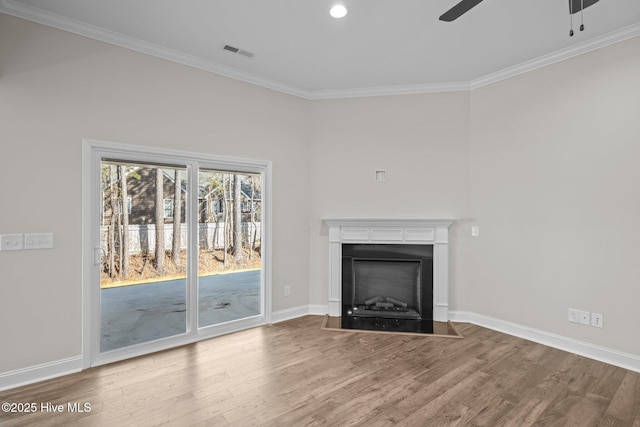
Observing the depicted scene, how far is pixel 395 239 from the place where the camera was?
4062 mm

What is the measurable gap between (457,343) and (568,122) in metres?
2.54

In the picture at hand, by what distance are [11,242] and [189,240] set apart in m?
1.38

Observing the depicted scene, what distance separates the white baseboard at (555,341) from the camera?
2852 mm

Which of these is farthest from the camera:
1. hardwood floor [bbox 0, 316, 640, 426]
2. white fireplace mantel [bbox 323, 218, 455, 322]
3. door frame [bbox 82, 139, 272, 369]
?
white fireplace mantel [bbox 323, 218, 455, 322]

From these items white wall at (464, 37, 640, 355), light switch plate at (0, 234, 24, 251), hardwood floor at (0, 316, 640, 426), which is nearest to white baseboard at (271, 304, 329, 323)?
hardwood floor at (0, 316, 640, 426)

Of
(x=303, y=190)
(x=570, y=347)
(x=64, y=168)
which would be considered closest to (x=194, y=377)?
(x=64, y=168)

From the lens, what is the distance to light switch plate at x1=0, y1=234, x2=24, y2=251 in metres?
2.47

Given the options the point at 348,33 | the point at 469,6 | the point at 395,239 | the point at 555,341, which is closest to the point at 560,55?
the point at 469,6

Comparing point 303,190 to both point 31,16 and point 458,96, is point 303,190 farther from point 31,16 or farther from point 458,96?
point 31,16

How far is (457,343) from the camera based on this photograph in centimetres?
335

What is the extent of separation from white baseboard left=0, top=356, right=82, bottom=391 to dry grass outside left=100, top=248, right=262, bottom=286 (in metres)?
0.69

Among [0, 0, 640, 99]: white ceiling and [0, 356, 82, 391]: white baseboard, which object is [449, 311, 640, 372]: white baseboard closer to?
[0, 0, 640, 99]: white ceiling

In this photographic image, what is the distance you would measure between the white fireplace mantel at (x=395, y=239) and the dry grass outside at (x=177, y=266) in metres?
1.02

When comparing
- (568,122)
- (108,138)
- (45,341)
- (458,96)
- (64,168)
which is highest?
(458,96)
